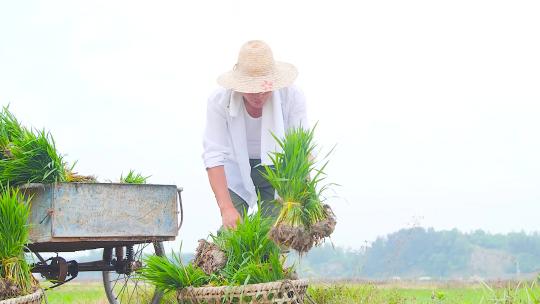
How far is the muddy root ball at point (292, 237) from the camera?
4.72 m

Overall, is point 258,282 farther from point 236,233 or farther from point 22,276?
point 22,276

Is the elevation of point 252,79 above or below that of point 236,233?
above

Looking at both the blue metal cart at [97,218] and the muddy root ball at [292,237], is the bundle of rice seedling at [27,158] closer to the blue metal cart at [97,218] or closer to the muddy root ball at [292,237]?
the blue metal cart at [97,218]

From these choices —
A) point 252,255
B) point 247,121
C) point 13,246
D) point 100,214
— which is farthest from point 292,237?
point 100,214

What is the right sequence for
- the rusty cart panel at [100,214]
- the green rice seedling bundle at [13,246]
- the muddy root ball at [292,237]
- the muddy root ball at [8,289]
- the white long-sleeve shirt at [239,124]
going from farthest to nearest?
the rusty cart panel at [100,214] → the white long-sleeve shirt at [239,124] → the green rice seedling bundle at [13,246] → the muddy root ball at [8,289] → the muddy root ball at [292,237]

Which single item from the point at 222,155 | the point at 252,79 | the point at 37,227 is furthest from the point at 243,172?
the point at 37,227

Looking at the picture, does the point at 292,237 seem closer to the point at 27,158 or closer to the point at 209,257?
the point at 209,257

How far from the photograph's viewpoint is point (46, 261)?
259 inches

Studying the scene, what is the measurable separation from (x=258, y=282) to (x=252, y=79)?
1.31 metres

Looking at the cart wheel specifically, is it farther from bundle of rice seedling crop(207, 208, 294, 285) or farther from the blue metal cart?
bundle of rice seedling crop(207, 208, 294, 285)

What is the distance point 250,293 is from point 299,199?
582 mm

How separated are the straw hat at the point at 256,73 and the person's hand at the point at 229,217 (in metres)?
0.73

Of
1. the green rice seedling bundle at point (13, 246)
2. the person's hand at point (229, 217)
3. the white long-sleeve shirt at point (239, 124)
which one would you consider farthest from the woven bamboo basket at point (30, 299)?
the white long-sleeve shirt at point (239, 124)

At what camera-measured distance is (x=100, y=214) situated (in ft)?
19.6
